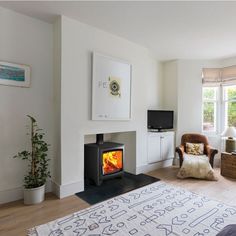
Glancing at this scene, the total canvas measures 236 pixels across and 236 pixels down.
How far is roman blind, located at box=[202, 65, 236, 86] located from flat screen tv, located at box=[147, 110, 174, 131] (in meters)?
1.28

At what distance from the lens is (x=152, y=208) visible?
2348 mm

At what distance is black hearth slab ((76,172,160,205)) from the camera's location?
105 inches

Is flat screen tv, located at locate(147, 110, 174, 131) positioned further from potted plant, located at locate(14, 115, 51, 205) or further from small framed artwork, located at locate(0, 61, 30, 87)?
small framed artwork, located at locate(0, 61, 30, 87)

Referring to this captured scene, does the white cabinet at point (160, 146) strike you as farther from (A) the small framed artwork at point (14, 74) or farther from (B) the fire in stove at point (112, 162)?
(A) the small framed artwork at point (14, 74)

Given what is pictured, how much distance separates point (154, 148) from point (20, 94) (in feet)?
9.47

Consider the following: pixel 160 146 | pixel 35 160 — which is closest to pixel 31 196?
pixel 35 160

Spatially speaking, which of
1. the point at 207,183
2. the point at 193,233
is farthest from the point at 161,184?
the point at 193,233

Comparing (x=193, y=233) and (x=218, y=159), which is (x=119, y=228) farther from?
(x=218, y=159)

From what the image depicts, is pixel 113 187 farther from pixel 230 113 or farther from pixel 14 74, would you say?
pixel 230 113

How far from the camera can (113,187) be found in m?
3.05

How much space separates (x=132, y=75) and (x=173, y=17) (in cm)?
126

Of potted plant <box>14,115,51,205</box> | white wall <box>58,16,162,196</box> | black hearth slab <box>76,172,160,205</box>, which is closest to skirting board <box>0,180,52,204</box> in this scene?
potted plant <box>14,115,51,205</box>

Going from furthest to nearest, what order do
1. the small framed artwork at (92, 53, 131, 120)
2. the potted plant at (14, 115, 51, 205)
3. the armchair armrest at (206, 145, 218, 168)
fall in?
the armchair armrest at (206, 145, 218, 168)
the small framed artwork at (92, 53, 131, 120)
the potted plant at (14, 115, 51, 205)

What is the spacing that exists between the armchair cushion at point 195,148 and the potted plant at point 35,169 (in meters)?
3.02
